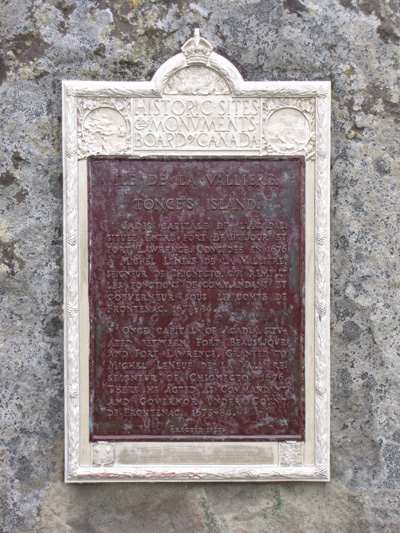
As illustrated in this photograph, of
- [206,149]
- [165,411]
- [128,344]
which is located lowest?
[165,411]

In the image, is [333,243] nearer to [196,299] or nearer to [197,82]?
[196,299]

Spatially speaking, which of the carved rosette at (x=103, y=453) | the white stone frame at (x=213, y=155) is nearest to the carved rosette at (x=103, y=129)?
the white stone frame at (x=213, y=155)

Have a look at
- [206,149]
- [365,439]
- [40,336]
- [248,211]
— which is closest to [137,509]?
[40,336]

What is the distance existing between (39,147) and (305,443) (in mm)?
2934

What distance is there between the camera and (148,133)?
3371mm

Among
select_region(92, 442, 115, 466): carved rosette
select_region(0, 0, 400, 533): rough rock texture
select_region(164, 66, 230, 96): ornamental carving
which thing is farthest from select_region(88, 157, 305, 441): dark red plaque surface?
select_region(164, 66, 230, 96): ornamental carving

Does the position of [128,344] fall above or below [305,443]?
above

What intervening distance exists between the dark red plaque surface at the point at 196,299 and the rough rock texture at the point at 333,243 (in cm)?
35

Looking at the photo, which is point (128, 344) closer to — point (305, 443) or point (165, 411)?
point (165, 411)

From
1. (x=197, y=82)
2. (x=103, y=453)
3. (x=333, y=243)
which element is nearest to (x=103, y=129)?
(x=197, y=82)

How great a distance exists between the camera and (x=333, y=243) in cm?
347

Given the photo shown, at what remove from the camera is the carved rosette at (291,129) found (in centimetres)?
337

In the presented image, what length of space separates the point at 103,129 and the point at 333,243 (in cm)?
190

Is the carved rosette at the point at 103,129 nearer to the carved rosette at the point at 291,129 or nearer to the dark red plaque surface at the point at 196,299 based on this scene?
the dark red plaque surface at the point at 196,299
